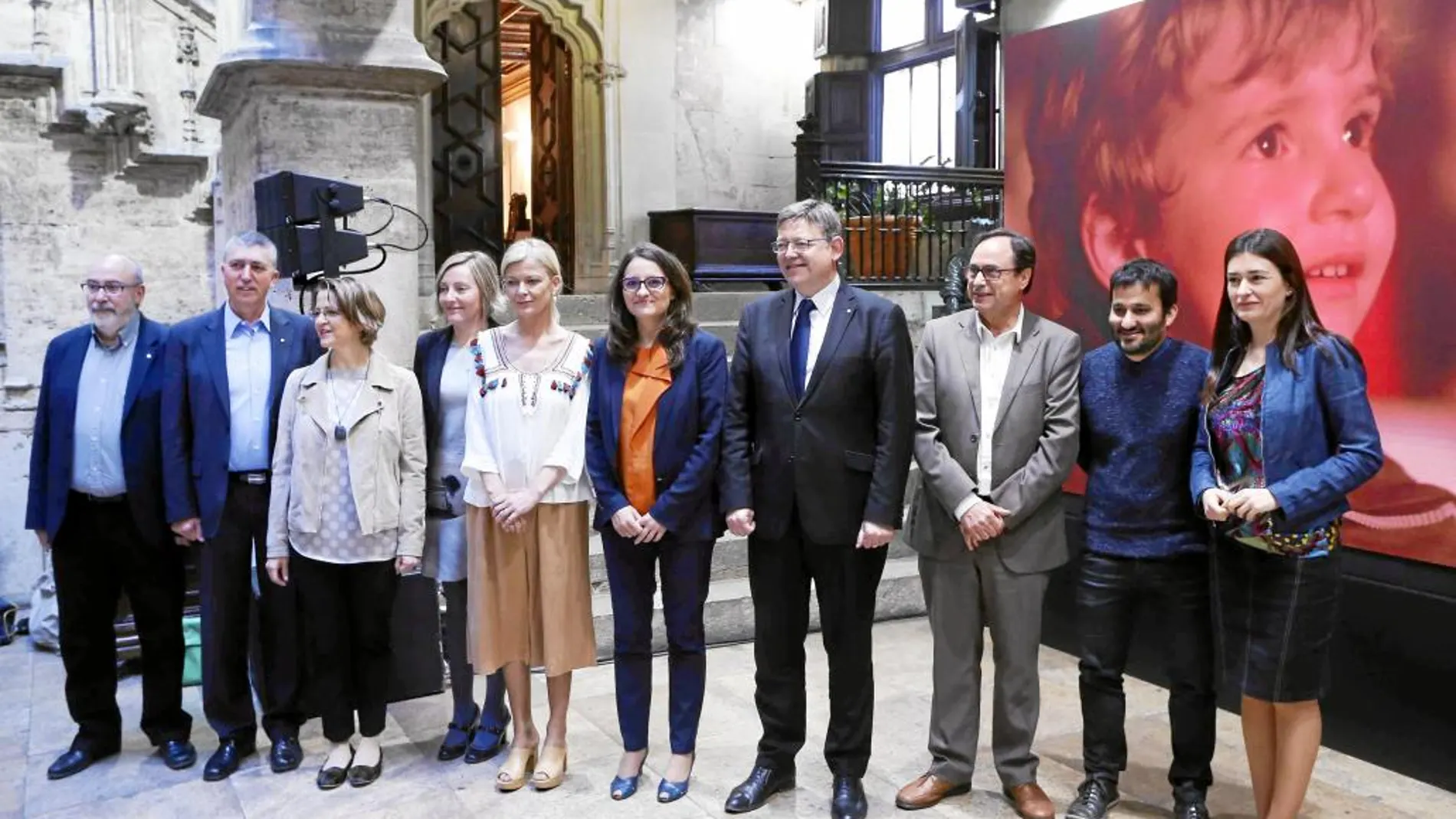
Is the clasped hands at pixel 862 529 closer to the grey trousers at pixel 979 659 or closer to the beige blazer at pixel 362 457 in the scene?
the grey trousers at pixel 979 659

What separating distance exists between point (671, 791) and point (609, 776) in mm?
306

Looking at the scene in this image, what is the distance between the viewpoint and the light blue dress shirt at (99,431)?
376 cm

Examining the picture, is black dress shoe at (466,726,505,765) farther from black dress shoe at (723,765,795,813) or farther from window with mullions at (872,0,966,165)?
window with mullions at (872,0,966,165)

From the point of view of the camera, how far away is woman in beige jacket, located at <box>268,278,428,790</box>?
11.8ft

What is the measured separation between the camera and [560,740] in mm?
3709

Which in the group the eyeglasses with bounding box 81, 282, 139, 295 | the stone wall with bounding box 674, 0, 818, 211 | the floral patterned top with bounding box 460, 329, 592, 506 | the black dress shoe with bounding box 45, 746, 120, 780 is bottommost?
the black dress shoe with bounding box 45, 746, 120, 780

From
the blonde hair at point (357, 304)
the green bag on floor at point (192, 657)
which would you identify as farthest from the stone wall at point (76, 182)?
the blonde hair at point (357, 304)

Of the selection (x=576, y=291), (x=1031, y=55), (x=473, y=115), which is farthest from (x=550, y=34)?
(x=1031, y=55)

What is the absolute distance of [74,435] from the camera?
12.3ft

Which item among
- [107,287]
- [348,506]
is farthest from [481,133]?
[348,506]

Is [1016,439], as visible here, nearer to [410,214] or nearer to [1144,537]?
[1144,537]

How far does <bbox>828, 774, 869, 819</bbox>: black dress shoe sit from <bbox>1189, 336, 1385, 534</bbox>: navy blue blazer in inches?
53.9

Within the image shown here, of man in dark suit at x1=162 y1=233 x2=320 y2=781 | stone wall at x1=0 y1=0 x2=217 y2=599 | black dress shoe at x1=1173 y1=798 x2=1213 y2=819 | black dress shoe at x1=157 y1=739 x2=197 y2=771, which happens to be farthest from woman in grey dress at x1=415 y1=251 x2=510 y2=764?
stone wall at x1=0 y1=0 x2=217 y2=599

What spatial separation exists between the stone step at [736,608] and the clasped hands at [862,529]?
4.60 feet
